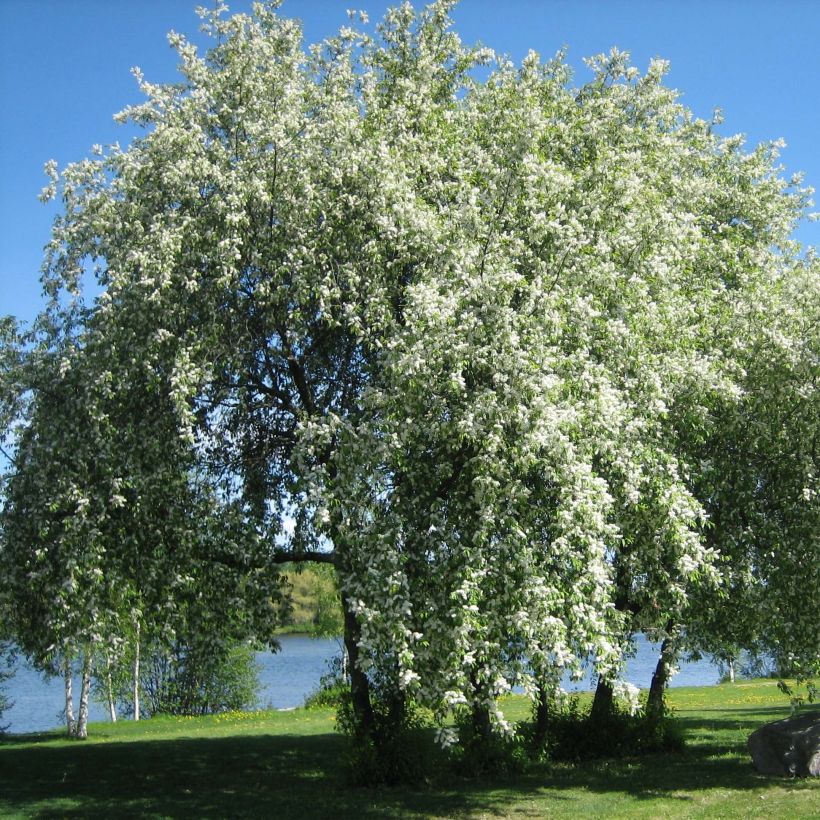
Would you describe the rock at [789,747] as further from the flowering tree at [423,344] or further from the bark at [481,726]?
the bark at [481,726]

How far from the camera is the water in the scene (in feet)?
179

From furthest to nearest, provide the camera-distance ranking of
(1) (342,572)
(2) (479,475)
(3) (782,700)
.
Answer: (3) (782,700), (1) (342,572), (2) (479,475)

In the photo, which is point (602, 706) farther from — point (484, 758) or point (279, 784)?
point (279, 784)

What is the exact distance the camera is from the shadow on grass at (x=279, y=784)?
1686cm

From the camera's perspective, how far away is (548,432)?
1337 cm

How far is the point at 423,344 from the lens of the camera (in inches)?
544

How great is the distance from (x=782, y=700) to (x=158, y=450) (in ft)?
109

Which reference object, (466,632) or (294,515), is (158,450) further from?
(466,632)

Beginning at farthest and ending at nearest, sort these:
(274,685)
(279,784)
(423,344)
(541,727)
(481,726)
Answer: (274,685) < (541,727) < (481,726) < (279,784) < (423,344)

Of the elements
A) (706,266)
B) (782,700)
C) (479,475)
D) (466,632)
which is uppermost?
(706,266)

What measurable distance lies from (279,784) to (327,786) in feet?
4.77

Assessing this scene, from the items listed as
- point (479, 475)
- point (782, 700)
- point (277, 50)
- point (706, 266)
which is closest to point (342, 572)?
point (479, 475)

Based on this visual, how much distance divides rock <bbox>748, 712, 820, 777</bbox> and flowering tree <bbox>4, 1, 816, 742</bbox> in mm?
4165

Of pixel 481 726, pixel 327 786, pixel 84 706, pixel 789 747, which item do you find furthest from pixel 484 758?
pixel 84 706
